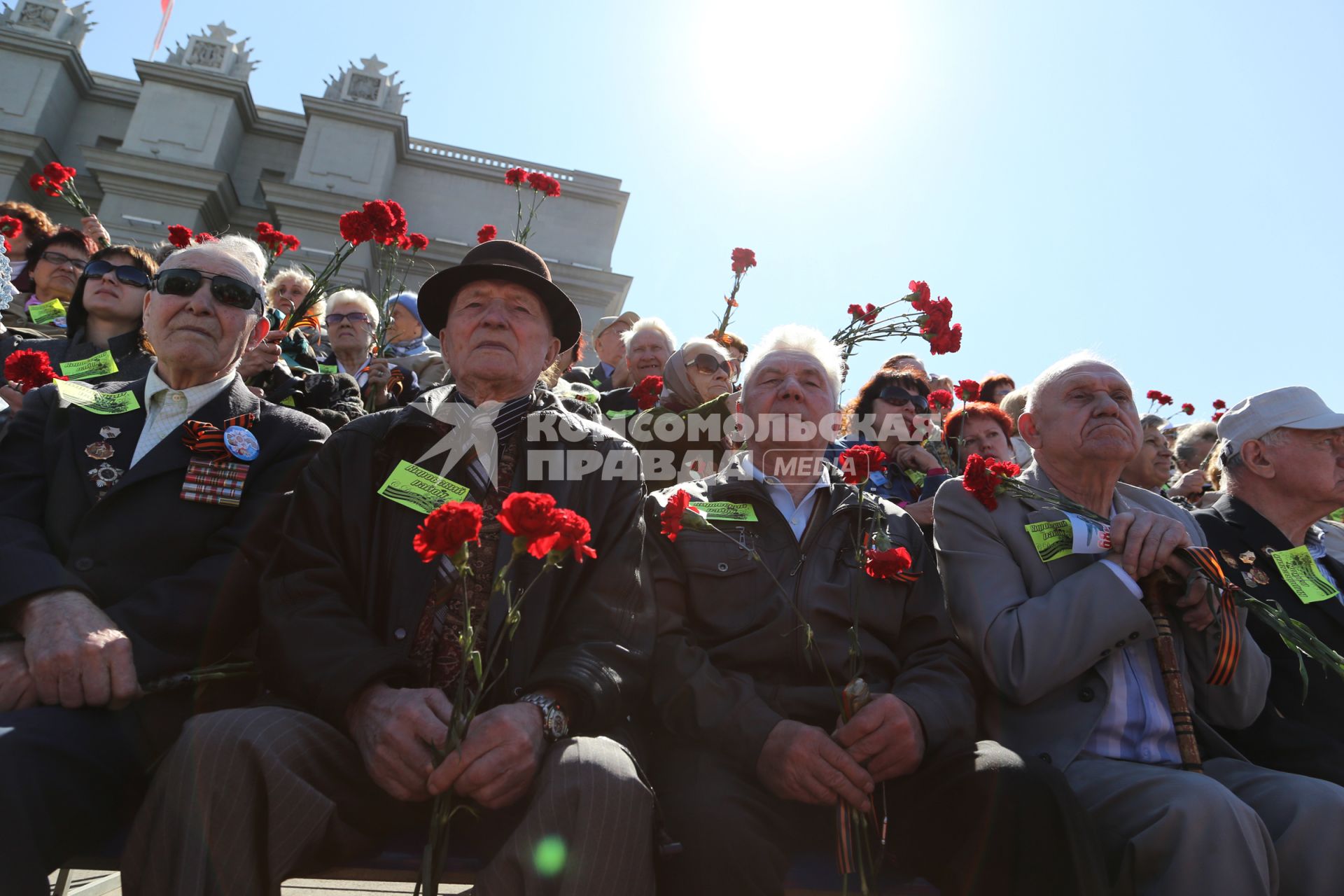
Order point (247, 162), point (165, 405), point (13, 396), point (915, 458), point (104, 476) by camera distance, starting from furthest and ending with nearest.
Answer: point (247, 162)
point (915, 458)
point (13, 396)
point (165, 405)
point (104, 476)

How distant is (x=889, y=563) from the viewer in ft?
7.65

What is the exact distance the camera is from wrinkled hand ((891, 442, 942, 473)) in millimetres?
4805

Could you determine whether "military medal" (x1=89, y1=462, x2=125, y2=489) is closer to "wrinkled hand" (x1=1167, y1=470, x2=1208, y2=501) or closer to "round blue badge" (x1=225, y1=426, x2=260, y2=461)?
"round blue badge" (x1=225, y1=426, x2=260, y2=461)

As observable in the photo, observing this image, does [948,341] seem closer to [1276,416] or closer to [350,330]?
[1276,416]

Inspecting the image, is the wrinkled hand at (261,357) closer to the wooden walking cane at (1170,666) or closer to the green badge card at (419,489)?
the green badge card at (419,489)

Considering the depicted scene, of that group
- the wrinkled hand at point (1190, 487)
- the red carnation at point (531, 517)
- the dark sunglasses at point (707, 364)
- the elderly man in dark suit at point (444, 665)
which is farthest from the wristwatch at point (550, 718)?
the wrinkled hand at point (1190, 487)

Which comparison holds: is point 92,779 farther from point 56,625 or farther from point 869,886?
point 869,886

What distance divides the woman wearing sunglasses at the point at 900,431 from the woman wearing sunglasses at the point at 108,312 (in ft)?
12.5

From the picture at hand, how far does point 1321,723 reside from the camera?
2.91 metres

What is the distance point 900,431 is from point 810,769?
3.02 meters

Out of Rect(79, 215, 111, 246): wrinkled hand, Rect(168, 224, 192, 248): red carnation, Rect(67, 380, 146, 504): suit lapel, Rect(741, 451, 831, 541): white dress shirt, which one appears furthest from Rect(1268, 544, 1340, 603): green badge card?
Rect(79, 215, 111, 246): wrinkled hand

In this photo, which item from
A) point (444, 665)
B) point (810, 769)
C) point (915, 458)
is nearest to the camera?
point (810, 769)

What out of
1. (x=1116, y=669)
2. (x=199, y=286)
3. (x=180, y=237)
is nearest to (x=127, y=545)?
(x=199, y=286)

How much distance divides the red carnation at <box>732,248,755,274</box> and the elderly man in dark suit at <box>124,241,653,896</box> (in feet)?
4.95
